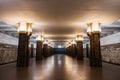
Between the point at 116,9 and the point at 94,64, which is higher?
the point at 116,9

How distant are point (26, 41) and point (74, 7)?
5.67 meters

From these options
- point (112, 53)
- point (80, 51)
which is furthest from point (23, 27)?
point (80, 51)

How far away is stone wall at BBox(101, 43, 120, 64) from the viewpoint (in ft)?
48.1

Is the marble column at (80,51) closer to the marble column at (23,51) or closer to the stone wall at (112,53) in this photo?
the stone wall at (112,53)

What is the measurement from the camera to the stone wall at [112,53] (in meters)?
14.7

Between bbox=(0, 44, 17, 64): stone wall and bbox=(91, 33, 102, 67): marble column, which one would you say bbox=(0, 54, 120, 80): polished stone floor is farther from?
bbox=(0, 44, 17, 64): stone wall

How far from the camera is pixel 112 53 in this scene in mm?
16141

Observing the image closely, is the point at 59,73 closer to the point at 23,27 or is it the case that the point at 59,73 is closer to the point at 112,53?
the point at 23,27

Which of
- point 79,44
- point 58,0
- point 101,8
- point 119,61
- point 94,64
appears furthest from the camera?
point 79,44

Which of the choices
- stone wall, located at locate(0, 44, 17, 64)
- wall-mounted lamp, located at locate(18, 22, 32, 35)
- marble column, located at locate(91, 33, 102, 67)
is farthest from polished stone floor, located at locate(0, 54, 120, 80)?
stone wall, located at locate(0, 44, 17, 64)

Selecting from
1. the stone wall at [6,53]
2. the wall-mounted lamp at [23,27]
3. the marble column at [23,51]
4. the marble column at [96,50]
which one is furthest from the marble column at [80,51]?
the wall-mounted lamp at [23,27]

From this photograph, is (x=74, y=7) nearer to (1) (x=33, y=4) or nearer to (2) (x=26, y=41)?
(1) (x=33, y=4)

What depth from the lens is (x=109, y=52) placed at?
1708 cm

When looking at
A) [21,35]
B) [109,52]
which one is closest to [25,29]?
[21,35]
